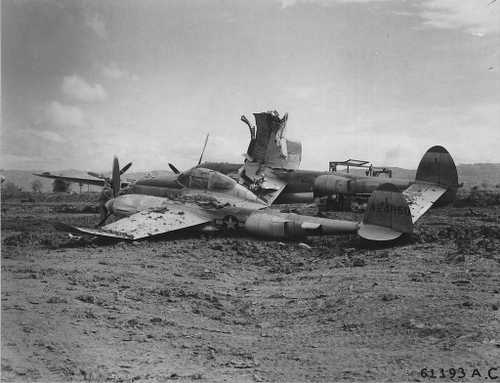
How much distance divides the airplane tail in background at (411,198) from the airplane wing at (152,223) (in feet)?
17.0

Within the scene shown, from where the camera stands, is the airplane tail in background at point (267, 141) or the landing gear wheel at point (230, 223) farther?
the airplane tail in background at point (267, 141)

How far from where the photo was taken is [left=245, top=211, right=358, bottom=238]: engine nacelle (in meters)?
13.2

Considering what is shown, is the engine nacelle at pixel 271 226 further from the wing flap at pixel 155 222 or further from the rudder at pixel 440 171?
the rudder at pixel 440 171

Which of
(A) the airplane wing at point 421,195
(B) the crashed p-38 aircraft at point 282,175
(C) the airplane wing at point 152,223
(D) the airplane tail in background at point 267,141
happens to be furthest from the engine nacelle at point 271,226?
(D) the airplane tail in background at point 267,141

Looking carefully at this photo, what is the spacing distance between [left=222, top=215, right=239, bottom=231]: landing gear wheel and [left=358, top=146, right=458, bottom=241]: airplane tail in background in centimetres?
395

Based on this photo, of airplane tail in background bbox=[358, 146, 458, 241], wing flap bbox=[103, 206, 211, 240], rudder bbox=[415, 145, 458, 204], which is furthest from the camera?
rudder bbox=[415, 145, 458, 204]

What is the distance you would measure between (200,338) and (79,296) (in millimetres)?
2386

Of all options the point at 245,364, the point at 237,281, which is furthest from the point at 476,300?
the point at 237,281

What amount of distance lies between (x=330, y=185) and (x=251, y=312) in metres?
14.0

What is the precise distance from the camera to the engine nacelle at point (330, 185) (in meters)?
20.7

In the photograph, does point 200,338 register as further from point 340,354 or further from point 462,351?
point 462,351

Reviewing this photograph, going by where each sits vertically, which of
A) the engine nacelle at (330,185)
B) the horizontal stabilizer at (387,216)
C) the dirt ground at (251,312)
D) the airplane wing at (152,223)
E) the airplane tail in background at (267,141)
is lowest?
the dirt ground at (251,312)

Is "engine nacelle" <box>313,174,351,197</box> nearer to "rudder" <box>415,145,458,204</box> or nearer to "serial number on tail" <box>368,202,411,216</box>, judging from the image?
"rudder" <box>415,145,458,204</box>

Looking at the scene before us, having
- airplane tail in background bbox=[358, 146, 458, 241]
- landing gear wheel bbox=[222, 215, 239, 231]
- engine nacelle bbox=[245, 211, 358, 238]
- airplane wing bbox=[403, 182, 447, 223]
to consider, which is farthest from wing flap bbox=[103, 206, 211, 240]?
airplane wing bbox=[403, 182, 447, 223]
